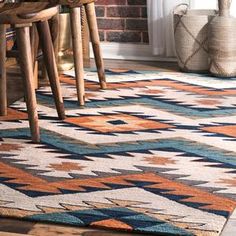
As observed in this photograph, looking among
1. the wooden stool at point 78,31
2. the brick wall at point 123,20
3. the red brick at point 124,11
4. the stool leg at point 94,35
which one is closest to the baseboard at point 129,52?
the brick wall at point 123,20

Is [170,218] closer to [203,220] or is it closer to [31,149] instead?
[203,220]

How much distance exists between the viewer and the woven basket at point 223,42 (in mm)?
3807

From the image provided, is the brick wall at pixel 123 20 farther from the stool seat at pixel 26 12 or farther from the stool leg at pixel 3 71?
the stool seat at pixel 26 12

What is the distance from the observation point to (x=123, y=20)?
4414 mm

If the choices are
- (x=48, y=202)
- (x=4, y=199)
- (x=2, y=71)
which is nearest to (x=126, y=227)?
(x=48, y=202)

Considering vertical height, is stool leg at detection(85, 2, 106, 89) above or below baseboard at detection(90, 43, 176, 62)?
above

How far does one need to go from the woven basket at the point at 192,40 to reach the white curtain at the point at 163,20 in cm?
20

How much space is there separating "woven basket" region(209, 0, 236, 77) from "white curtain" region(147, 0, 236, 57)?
0.40 metres

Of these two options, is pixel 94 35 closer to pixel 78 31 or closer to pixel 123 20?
pixel 78 31

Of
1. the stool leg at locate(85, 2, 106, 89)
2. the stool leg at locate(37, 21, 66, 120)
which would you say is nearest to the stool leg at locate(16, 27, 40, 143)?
the stool leg at locate(37, 21, 66, 120)

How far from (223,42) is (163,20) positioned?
56cm

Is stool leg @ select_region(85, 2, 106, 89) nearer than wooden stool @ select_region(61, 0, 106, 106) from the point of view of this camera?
No

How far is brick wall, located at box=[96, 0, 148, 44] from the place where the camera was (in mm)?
4383

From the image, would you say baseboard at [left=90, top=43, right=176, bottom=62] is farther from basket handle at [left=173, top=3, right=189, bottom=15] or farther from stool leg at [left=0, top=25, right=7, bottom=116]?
stool leg at [left=0, top=25, right=7, bottom=116]
